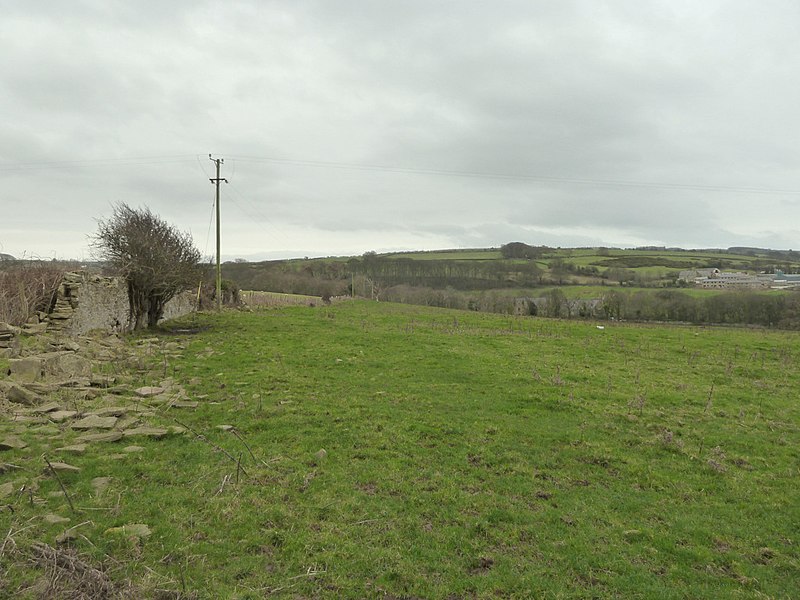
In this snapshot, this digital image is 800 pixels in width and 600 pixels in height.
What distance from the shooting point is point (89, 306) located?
17516mm

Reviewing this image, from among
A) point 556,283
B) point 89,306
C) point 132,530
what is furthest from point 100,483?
point 556,283

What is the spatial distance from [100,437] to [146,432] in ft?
2.08

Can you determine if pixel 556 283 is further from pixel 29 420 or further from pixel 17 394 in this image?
pixel 29 420

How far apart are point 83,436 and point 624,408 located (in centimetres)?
1053

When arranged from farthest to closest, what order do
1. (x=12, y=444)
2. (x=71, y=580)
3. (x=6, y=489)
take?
1. (x=12, y=444)
2. (x=6, y=489)
3. (x=71, y=580)

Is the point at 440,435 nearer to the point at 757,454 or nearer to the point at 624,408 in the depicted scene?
the point at 624,408

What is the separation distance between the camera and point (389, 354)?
15.6m

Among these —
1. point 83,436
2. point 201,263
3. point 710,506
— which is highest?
point 201,263

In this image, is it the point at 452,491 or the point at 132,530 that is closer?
the point at 132,530

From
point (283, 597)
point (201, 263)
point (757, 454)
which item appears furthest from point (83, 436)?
point (201, 263)

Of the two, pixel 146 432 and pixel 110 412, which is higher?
pixel 110 412

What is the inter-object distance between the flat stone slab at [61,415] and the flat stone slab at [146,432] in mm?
1279

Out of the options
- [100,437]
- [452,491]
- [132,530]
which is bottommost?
[452,491]

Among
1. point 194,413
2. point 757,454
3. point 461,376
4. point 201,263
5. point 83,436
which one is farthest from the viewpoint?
point 201,263
